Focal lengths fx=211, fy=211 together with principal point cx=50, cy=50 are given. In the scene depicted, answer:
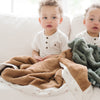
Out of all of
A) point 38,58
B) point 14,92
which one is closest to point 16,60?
point 38,58

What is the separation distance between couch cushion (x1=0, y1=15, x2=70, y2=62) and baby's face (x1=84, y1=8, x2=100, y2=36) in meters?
0.31

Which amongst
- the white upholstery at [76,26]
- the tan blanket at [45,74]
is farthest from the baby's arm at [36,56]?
the white upholstery at [76,26]

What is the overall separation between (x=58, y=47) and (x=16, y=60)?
375 millimetres

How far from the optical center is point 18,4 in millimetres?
2855

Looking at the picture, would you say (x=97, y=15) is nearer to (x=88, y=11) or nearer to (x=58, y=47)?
(x=88, y=11)

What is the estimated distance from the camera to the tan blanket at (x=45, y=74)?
124 centimetres

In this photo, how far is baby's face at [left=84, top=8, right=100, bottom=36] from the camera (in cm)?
155

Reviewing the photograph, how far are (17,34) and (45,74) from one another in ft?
2.03

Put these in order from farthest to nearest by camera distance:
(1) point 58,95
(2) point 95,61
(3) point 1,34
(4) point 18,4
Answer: (4) point 18,4 < (3) point 1,34 < (2) point 95,61 < (1) point 58,95

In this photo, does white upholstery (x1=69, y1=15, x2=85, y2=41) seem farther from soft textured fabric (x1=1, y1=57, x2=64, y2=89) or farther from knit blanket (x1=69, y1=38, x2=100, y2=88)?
soft textured fabric (x1=1, y1=57, x2=64, y2=89)

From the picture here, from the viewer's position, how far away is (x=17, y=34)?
1792 millimetres

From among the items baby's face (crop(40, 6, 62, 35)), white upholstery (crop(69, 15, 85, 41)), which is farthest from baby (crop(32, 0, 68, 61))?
white upholstery (crop(69, 15, 85, 41))

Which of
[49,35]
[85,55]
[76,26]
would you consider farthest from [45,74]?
[76,26]

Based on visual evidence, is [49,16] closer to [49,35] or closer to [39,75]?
[49,35]
